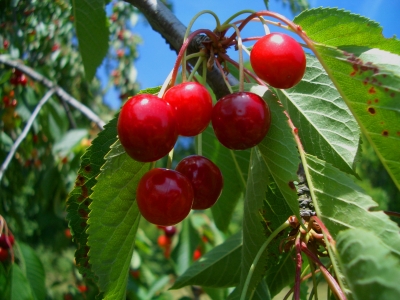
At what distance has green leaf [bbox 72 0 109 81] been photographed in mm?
1632

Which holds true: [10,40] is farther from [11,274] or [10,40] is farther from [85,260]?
[85,260]

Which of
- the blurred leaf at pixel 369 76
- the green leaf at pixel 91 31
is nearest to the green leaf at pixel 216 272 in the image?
the blurred leaf at pixel 369 76

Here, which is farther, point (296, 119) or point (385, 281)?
point (296, 119)

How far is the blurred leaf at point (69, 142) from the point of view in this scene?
2.95 meters

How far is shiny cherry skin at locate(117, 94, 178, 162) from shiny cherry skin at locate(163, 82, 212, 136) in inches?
2.4

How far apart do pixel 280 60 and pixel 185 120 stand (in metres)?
0.24

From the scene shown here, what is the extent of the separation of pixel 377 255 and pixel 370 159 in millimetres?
18841

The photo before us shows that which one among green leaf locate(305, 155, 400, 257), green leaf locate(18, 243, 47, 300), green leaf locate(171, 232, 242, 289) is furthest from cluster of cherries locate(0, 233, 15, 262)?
green leaf locate(305, 155, 400, 257)

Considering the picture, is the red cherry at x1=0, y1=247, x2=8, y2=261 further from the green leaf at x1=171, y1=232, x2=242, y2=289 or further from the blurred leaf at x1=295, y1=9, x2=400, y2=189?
the blurred leaf at x1=295, y1=9, x2=400, y2=189

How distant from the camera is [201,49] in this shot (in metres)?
1.13

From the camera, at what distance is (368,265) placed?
0.66m

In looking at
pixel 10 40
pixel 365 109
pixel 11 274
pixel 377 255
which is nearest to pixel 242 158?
pixel 365 109

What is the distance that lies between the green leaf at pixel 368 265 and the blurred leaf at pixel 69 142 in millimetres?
2472

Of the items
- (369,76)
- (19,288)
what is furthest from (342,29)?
(19,288)
